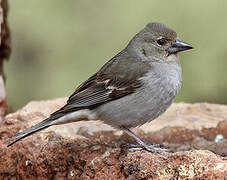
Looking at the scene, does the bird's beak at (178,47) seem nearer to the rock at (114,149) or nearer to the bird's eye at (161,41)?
the bird's eye at (161,41)

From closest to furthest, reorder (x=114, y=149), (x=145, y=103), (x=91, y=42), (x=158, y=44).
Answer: (x=114, y=149) → (x=145, y=103) → (x=158, y=44) → (x=91, y=42)

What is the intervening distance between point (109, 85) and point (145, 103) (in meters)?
0.46

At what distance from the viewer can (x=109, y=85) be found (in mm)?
5305

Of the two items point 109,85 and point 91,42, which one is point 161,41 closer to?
point 109,85

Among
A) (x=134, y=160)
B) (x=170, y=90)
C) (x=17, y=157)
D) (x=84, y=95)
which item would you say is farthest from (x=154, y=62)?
(x=17, y=157)

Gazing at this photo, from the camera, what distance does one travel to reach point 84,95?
5.26m

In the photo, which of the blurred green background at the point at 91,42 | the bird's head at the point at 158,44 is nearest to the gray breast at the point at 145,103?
the bird's head at the point at 158,44

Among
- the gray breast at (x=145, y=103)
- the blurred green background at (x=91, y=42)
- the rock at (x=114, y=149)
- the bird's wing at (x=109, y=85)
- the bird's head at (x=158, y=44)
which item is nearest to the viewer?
the rock at (x=114, y=149)

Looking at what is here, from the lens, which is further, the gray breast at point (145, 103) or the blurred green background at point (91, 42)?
the blurred green background at point (91, 42)

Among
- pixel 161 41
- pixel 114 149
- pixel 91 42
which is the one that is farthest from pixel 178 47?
pixel 91 42

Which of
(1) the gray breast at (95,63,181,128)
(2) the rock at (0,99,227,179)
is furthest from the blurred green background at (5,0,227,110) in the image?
(1) the gray breast at (95,63,181,128)

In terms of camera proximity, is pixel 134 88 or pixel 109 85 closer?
pixel 134 88

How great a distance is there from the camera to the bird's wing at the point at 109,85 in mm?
5189

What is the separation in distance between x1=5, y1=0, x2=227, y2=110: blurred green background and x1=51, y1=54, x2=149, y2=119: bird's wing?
3152 millimetres
